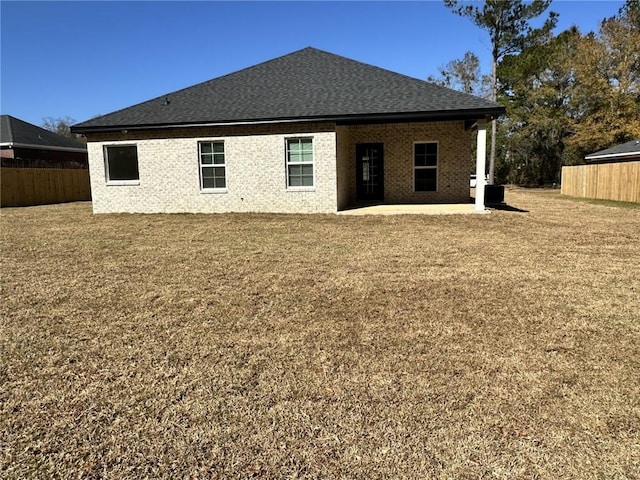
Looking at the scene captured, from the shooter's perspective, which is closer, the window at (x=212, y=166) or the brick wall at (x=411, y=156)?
the window at (x=212, y=166)

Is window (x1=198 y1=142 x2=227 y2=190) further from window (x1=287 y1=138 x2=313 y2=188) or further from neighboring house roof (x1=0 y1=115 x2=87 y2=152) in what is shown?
neighboring house roof (x1=0 y1=115 x2=87 y2=152)

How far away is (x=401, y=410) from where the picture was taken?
9.57 feet

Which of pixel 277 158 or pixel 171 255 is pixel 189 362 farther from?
pixel 277 158

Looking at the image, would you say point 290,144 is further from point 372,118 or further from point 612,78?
point 612,78

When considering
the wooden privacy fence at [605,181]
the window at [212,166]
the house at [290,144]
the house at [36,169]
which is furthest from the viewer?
the house at [36,169]

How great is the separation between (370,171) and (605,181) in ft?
38.7

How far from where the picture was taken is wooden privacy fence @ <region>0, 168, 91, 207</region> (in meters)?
20.2

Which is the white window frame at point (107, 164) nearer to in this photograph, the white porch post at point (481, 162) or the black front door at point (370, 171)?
the black front door at point (370, 171)

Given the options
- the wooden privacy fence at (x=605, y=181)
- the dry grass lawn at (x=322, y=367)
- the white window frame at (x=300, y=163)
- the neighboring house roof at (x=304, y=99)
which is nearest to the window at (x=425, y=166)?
the neighboring house roof at (x=304, y=99)

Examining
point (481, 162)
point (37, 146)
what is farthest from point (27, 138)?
point (481, 162)

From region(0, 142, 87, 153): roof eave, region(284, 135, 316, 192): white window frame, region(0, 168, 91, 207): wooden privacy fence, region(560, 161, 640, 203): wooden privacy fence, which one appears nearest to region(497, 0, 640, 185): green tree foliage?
region(560, 161, 640, 203): wooden privacy fence

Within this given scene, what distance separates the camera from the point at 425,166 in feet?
54.3

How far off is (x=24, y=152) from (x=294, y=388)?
31.7m

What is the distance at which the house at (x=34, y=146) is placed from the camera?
88.1ft
